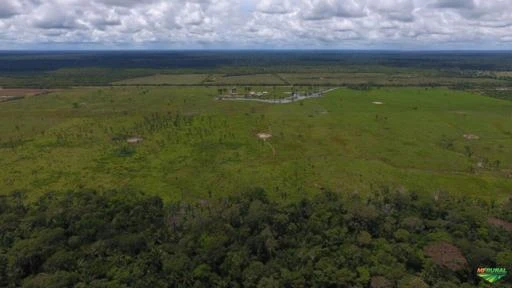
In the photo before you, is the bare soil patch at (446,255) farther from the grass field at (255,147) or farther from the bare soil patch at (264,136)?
the bare soil patch at (264,136)

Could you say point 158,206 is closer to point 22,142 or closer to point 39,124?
point 22,142

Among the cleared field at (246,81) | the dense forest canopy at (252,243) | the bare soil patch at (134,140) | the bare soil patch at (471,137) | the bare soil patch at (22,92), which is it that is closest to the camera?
the dense forest canopy at (252,243)

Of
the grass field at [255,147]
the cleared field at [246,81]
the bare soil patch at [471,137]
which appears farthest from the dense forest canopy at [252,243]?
the cleared field at [246,81]

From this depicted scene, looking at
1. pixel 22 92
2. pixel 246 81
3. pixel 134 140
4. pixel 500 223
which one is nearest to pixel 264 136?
pixel 134 140

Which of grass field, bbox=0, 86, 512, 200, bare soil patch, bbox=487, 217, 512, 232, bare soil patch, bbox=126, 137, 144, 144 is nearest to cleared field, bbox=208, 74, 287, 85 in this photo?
grass field, bbox=0, 86, 512, 200

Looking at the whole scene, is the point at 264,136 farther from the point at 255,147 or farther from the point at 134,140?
the point at 134,140

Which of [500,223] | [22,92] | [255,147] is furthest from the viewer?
[22,92]

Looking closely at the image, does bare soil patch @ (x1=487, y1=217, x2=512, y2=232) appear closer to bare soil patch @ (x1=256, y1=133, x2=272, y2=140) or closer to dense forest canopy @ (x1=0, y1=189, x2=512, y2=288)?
dense forest canopy @ (x1=0, y1=189, x2=512, y2=288)
